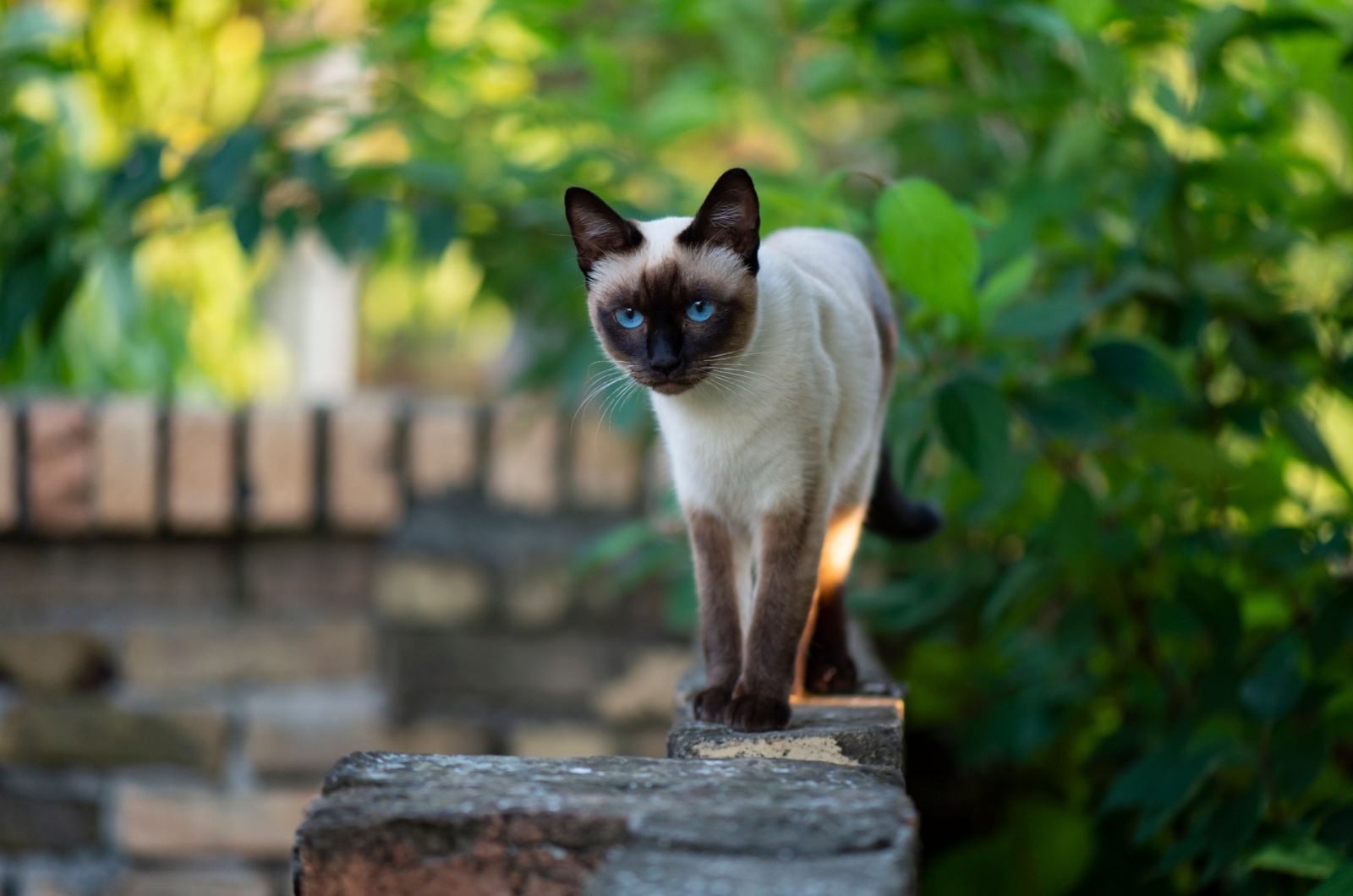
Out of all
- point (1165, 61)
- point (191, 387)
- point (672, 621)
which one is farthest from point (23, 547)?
point (1165, 61)

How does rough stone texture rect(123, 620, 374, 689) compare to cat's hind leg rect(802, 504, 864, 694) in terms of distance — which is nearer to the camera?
cat's hind leg rect(802, 504, 864, 694)

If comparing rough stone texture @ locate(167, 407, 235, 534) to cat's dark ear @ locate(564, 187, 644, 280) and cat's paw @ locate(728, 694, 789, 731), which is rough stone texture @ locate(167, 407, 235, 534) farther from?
cat's paw @ locate(728, 694, 789, 731)

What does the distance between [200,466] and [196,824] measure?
0.78 metres

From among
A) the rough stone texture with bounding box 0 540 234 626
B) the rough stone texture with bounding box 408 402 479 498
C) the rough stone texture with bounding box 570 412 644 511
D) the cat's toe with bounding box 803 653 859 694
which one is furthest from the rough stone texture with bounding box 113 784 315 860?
the cat's toe with bounding box 803 653 859 694

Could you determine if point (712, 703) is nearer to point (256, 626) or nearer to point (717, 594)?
point (717, 594)

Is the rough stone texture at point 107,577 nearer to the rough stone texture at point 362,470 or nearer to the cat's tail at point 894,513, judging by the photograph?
the rough stone texture at point 362,470

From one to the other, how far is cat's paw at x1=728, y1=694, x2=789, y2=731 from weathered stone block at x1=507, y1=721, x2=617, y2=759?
1446 millimetres

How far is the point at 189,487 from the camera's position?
9.24 feet

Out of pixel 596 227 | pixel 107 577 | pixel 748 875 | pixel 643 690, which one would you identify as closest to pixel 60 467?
pixel 107 577

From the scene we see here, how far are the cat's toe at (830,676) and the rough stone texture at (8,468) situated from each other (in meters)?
1.98

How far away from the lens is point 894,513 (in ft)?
5.87

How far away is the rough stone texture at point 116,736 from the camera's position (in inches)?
111

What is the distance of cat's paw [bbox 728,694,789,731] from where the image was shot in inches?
53.6

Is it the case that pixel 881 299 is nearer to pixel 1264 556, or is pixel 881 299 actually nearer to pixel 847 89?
pixel 1264 556
